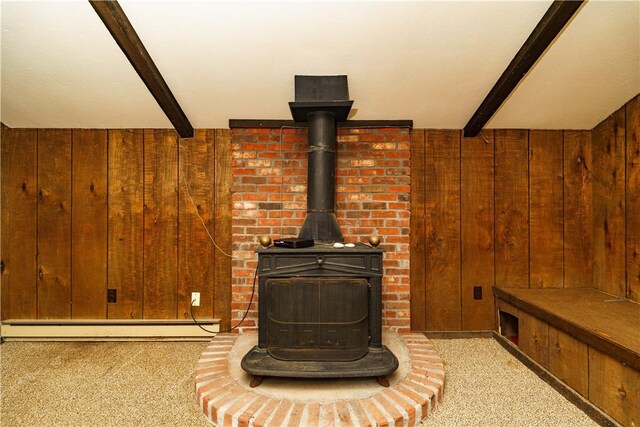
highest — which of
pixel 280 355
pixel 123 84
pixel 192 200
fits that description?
pixel 123 84

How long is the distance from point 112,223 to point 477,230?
2.86 meters

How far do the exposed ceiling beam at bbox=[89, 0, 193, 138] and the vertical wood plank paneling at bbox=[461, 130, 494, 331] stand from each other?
2162mm

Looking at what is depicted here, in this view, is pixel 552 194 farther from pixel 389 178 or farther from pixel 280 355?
pixel 280 355

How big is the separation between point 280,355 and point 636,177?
2610 millimetres

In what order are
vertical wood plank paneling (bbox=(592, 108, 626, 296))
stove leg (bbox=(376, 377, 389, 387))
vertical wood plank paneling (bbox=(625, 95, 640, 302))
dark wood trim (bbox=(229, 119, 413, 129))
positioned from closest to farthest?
stove leg (bbox=(376, 377, 389, 387))
vertical wood plank paneling (bbox=(625, 95, 640, 302))
vertical wood plank paneling (bbox=(592, 108, 626, 296))
dark wood trim (bbox=(229, 119, 413, 129))

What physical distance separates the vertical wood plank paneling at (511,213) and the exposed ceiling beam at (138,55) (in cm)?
242

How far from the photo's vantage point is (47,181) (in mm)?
2543

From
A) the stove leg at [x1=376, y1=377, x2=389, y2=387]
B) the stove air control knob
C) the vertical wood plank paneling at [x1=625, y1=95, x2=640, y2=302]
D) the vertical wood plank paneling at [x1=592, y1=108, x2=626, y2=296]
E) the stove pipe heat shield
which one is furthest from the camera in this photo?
the vertical wood plank paneling at [x1=592, y1=108, x2=626, y2=296]

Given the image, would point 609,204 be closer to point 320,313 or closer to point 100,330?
point 320,313

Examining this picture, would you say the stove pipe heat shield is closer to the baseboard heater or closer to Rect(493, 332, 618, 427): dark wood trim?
the baseboard heater

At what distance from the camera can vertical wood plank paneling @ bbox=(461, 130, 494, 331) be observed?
100 inches

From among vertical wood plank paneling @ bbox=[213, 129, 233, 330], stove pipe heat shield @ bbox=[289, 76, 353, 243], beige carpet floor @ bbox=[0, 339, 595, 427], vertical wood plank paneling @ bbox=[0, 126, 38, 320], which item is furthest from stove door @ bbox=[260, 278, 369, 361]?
vertical wood plank paneling @ bbox=[0, 126, 38, 320]

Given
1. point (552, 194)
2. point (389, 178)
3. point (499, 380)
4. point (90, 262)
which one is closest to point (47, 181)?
point (90, 262)

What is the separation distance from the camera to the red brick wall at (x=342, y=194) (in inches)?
96.0
